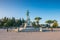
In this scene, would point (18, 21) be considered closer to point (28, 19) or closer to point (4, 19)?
point (4, 19)

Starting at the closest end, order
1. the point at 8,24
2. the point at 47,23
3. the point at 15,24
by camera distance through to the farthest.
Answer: the point at 8,24
the point at 15,24
the point at 47,23

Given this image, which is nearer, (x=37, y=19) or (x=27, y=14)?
(x=27, y=14)

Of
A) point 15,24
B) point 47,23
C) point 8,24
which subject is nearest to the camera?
point 8,24

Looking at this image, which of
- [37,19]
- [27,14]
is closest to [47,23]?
[37,19]

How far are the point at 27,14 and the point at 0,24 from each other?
2380 centimetres

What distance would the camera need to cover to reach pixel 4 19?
70250mm

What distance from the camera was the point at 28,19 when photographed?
154ft

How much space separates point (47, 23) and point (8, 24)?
23873 millimetres

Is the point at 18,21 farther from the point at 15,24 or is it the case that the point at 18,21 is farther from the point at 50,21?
the point at 50,21

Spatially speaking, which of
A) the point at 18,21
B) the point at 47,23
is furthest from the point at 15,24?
the point at 47,23

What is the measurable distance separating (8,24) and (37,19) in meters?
14.9

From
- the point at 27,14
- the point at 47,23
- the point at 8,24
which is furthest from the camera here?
the point at 47,23

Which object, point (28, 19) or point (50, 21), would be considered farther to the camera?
point (50, 21)

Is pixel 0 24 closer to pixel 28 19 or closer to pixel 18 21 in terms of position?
pixel 18 21
